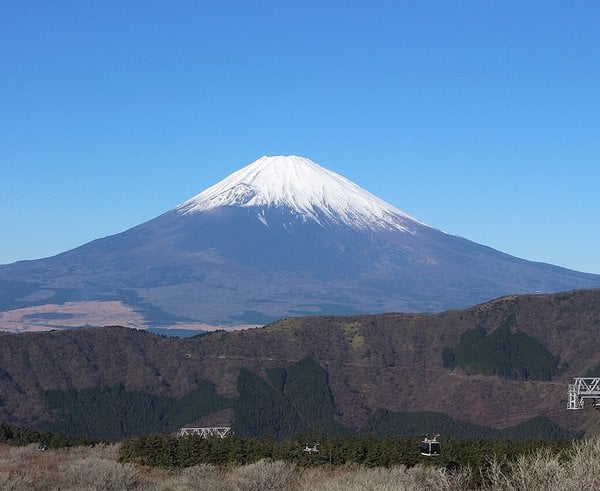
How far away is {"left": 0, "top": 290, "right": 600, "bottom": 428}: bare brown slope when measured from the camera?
160625 mm

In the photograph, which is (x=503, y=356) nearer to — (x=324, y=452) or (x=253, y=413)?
(x=253, y=413)

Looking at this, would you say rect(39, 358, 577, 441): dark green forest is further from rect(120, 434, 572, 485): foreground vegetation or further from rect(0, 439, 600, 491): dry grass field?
rect(0, 439, 600, 491): dry grass field

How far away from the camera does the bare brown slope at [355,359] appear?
527 feet

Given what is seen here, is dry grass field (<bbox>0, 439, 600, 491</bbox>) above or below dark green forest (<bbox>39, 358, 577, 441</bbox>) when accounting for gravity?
above

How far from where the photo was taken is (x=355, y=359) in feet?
590

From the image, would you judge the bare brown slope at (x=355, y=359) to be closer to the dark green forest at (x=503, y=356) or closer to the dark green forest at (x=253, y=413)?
the dark green forest at (x=503, y=356)

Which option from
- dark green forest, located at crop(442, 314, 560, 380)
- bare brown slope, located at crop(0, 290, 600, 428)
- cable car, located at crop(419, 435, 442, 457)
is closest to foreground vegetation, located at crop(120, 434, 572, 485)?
cable car, located at crop(419, 435, 442, 457)

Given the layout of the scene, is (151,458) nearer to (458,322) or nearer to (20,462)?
(20,462)

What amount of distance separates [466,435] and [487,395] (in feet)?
62.6

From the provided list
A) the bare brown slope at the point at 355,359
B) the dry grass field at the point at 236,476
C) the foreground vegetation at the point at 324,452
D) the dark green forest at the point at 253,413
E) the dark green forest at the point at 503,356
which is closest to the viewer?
the dry grass field at the point at 236,476

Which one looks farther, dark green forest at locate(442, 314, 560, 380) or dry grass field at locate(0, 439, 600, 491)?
dark green forest at locate(442, 314, 560, 380)

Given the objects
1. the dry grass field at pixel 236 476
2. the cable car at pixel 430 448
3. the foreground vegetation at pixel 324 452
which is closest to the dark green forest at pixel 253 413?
the foreground vegetation at pixel 324 452

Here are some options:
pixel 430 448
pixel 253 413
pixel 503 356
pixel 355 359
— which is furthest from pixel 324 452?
pixel 355 359

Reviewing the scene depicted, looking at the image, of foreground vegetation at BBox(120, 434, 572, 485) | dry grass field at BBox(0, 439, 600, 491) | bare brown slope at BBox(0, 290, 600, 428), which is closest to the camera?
dry grass field at BBox(0, 439, 600, 491)
